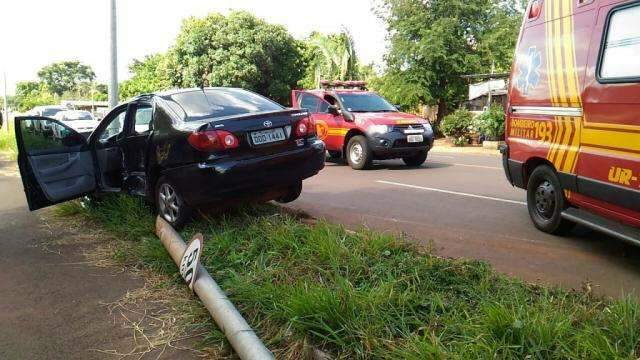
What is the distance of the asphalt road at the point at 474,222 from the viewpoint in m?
4.31

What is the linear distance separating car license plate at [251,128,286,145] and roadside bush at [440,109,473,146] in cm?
1603

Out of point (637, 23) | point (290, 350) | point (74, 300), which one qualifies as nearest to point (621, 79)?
point (637, 23)

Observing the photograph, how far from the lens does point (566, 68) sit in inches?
188

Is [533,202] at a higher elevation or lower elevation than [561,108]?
lower

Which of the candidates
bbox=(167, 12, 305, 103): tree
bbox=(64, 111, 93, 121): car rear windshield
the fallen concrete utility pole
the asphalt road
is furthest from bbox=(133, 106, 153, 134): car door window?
bbox=(167, 12, 305, 103): tree

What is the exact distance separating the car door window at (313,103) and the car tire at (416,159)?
2063mm

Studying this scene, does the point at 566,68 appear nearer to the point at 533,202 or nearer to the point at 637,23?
the point at 637,23

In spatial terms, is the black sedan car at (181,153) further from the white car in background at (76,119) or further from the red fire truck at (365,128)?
the white car in background at (76,119)

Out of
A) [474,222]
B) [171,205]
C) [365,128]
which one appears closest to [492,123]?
[365,128]

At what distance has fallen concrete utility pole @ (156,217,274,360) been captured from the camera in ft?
9.30

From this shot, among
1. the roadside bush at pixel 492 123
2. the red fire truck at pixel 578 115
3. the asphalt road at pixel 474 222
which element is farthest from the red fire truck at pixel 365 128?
the roadside bush at pixel 492 123

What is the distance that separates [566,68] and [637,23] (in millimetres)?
822

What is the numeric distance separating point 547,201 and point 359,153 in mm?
5824

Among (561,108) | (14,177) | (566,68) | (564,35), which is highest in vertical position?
(564,35)
